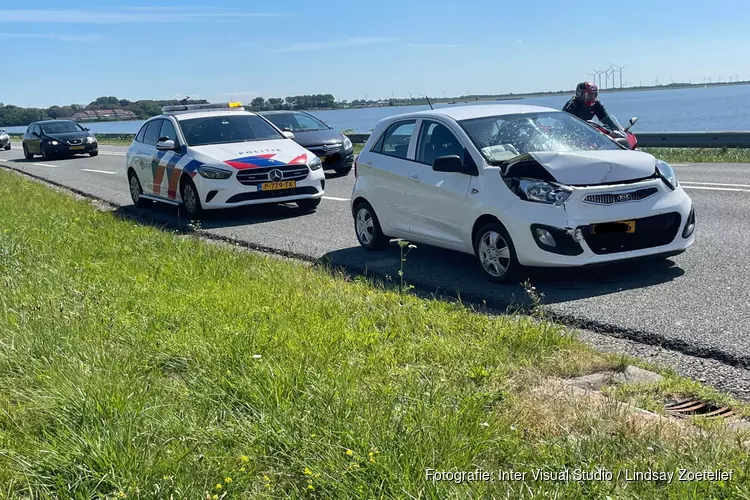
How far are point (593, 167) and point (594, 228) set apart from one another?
60 cm

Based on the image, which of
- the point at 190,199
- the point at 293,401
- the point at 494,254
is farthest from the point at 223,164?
the point at 293,401

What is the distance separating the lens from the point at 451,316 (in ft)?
19.2

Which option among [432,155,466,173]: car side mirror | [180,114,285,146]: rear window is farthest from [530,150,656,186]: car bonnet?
[180,114,285,146]: rear window

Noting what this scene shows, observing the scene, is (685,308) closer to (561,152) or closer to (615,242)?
(615,242)

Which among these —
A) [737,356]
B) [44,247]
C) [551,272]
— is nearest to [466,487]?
[737,356]

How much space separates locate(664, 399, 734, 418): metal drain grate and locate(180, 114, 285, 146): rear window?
34.1 feet

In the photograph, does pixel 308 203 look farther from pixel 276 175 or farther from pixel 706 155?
pixel 706 155

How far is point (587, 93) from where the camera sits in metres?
12.0

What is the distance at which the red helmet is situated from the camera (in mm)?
12039

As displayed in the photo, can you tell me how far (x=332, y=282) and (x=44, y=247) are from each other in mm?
3861

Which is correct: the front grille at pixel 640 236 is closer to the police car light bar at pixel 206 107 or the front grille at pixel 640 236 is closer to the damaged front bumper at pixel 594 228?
the damaged front bumper at pixel 594 228

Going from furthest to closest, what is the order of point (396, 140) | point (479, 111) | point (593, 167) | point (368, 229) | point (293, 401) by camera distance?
1. point (368, 229)
2. point (396, 140)
3. point (479, 111)
4. point (593, 167)
5. point (293, 401)

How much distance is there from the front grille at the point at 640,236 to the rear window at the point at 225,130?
786cm

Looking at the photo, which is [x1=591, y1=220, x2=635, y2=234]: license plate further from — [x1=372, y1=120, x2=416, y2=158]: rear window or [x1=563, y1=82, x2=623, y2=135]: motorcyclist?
[x1=563, y1=82, x2=623, y2=135]: motorcyclist
